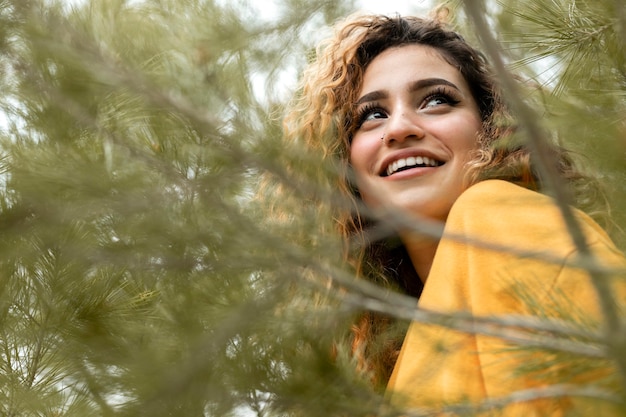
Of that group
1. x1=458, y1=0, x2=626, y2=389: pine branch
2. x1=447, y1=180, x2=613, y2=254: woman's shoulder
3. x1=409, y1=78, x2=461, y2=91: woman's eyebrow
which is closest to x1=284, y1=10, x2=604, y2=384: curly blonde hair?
x1=409, y1=78, x2=461, y2=91: woman's eyebrow

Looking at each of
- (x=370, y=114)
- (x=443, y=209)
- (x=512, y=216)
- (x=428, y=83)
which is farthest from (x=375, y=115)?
(x=512, y=216)

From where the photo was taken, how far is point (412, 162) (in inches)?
65.4

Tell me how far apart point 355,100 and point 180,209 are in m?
0.77

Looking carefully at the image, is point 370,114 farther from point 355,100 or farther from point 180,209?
point 180,209

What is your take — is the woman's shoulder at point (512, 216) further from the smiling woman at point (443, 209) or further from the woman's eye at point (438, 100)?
the woman's eye at point (438, 100)

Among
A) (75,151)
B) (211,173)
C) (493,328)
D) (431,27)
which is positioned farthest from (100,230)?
(431,27)

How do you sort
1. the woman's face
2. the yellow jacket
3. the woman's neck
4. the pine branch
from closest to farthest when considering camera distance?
1. the pine branch
2. the yellow jacket
3. the woman's face
4. the woman's neck

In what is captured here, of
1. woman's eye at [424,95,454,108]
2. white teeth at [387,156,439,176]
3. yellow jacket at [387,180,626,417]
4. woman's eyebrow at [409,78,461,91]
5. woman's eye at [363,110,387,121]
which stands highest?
woman's eyebrow at [409,78,461,91]

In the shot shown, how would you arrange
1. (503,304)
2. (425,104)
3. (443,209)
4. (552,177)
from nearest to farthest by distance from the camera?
(552,177), (503,304), (443,209), (425,104)

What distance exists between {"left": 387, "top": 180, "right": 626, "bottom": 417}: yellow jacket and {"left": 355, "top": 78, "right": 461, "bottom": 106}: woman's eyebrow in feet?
1.49

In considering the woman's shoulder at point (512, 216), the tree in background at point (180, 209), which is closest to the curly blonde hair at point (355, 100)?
the tree in background at point (180, 209)

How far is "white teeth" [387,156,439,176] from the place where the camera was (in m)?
1.66

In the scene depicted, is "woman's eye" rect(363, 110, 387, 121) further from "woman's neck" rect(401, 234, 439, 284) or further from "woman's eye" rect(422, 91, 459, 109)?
"woman's neck" rect(401, 234, 439, 284)

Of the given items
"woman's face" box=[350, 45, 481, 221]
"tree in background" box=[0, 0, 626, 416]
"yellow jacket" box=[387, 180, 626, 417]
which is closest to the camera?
"yellow jacket" box=[387, 180, 626, 417]
